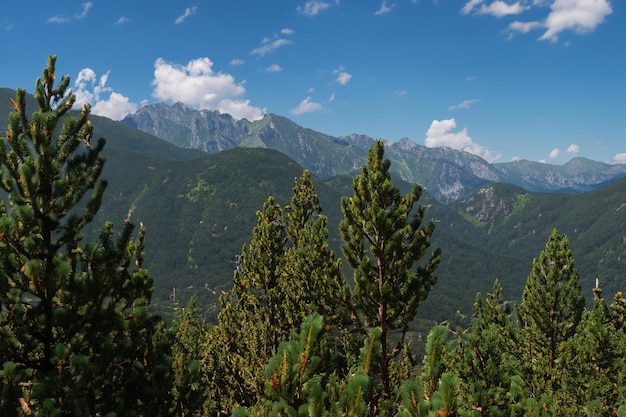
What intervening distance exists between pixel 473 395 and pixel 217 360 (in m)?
20.3

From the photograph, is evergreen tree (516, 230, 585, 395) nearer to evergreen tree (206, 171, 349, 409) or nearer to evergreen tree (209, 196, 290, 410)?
evergreen tree (206, 171, 349, 409)

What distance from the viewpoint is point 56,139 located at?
399 inches

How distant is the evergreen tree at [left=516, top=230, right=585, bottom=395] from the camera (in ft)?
86.8

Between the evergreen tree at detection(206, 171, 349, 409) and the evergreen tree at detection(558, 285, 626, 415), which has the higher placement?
the evergreen tree at detection(206, 171, 349, 409)

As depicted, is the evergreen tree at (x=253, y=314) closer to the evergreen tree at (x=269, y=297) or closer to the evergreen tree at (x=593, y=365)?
the evergreen tree at (x=269, y=297)

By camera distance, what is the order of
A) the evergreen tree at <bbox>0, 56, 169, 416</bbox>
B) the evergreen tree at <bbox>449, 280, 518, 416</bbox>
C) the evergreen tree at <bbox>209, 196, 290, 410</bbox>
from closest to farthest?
the evergreen tree at <bbox>0, 56, 169, 416</bbox>, the evergreen tree at <bbox>449, 280, 518, 416</bbox>, the evergreen tree at <bbox>209, 196, 290, 410</bbox>

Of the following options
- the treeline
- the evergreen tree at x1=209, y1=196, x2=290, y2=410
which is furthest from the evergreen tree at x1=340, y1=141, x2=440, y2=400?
the evergreen tree at x1=209, y1=196, x2=290, y2=410

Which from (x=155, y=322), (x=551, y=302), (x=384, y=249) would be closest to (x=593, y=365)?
(x=551, y=302)

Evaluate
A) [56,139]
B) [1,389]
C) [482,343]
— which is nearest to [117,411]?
[1,389]

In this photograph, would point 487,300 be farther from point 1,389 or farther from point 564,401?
point 1,389

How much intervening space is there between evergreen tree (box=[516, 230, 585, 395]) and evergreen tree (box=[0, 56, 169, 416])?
23.7 metres

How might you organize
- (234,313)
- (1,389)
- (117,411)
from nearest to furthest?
1. (1,389)
2. (117,411)
3. (234,313)

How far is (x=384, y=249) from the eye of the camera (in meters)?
16.0

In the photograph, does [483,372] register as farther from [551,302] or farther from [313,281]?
[551,302]
